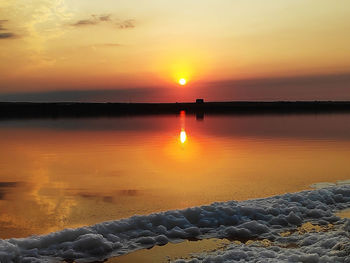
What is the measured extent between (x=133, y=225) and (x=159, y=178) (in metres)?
9.29

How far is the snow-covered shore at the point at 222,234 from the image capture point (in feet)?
30.9

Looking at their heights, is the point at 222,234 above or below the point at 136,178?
above

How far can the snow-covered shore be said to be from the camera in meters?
9.42

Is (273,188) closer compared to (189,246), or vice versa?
(189,246)

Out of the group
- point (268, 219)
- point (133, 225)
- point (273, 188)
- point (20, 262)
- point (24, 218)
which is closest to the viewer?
point (20, 262)

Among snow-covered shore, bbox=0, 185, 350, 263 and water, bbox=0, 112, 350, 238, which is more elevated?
snow-covered shore, bbox=0, 185, 350, 263

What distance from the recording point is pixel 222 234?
11.3 meters

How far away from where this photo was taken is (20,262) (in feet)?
30.5

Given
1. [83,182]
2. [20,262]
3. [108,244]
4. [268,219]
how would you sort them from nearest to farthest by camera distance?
[20,262] → [108,244] → [268,219] → [83,182]

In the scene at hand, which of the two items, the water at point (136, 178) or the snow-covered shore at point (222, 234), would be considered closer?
the snow-covered shore at point (222, 234)

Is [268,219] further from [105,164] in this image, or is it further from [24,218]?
[105,164]

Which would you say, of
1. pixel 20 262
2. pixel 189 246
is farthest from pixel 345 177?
pixel 20 262

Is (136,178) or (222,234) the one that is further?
(136,178)

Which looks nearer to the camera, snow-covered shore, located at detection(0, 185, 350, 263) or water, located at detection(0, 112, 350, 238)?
snow-covered shore, located at detection(0, 185, 350, 263)
